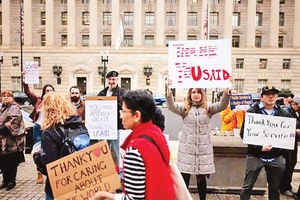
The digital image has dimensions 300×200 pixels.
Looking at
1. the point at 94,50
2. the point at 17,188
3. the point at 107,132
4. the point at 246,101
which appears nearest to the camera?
the point at 107,132

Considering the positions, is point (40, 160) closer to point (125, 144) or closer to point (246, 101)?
point (125, 144)

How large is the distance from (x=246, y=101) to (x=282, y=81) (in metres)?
46.9

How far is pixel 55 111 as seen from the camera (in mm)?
3377

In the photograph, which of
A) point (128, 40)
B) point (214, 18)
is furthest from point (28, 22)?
point (214, 18)

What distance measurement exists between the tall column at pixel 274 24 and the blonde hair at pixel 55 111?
51715 millimetres

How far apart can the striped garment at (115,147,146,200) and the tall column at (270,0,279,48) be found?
52665 millimetres

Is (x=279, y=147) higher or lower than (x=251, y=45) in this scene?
lower

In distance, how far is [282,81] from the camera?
166 feet

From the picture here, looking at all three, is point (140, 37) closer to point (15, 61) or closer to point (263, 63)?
point (263, 63)

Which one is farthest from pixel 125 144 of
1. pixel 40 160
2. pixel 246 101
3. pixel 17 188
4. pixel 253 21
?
pixel 253 21

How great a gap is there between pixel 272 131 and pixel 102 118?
296 centimetres

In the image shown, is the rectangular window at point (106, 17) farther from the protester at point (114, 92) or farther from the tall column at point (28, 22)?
the protester at point (114, 92)

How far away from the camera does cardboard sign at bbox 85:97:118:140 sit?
19.2 feet

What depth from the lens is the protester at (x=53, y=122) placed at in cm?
322
